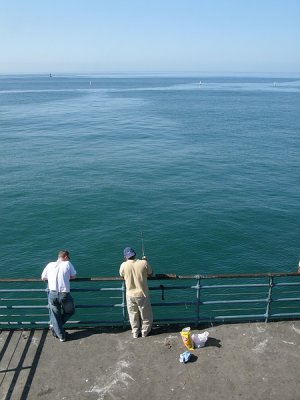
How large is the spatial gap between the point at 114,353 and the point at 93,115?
214ft

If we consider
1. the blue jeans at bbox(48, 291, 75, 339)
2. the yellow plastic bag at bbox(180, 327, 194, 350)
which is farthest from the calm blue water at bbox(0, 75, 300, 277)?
the yellow plastic bag at bbox(180, 327, 194, 350)

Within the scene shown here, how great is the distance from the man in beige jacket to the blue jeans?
1054 millimetres

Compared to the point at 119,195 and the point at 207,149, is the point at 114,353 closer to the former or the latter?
the point at 119,195

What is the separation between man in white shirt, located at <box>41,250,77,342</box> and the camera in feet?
22.4

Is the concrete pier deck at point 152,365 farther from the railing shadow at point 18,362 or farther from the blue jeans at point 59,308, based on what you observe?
the blue jeans at point 59,308

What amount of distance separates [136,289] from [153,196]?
73.3 feet

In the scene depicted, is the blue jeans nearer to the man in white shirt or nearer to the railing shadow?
the man in white shirt

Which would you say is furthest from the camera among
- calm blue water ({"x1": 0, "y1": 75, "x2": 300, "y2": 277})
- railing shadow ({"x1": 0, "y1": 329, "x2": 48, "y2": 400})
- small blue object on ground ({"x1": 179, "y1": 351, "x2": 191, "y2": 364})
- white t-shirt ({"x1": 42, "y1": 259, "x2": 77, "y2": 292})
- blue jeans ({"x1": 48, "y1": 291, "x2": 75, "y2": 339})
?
calm blue water ({"x1": 0, "y1": 75, "x2": 300, "y2": 277})

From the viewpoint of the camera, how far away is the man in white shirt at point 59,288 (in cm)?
682

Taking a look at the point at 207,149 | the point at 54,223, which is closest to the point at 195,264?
the point at 54,223

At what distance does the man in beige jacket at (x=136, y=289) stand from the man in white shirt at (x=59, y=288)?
0.96 metres

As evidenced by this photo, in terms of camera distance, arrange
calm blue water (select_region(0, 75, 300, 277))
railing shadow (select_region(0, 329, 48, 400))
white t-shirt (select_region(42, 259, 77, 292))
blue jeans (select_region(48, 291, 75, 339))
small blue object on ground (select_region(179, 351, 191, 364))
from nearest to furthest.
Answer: railing shadow (select_region(0, 329, 48, 400)), small blue object on ground (select_region(179, 351, 191, 364)), white t-shirt (select_region(42, 259, 77, 292)), blue jeans (select_region(48, 291, 75, 339)), calm blue water (select_region(0, 75, 300, 277))

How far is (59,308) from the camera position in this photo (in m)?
7.03

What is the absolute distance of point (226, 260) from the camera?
803 inches
